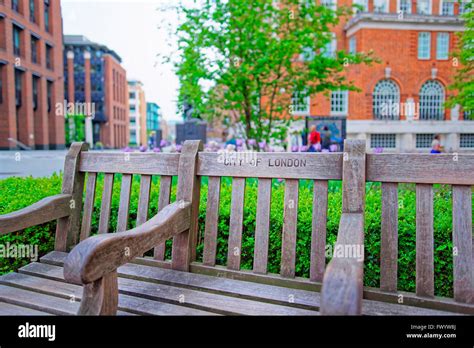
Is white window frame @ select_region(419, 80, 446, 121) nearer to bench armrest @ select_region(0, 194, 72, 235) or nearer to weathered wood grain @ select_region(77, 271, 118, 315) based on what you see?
bench armrest @ select_region(0, 194, 72, 235)

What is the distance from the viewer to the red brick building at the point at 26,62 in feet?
7.80

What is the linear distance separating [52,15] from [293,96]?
17.9 feet

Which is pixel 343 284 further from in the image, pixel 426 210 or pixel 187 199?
pixel 187 199

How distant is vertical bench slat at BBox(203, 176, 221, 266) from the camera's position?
2.11 metres

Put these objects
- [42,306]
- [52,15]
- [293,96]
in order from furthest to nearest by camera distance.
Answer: [293,96], [52,15], [42,306]

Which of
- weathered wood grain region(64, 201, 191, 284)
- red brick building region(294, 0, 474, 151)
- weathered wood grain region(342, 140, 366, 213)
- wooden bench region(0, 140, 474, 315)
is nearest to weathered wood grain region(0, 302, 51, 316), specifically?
wooden bench region(0, 140, 474, 315)

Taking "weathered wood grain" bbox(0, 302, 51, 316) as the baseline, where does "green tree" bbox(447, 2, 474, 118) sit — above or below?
above

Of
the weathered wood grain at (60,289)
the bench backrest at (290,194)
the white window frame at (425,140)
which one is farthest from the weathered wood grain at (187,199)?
the white window frame at (425,140)

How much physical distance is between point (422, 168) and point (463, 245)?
0.39 metres

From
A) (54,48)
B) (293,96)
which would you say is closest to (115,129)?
(293,96)

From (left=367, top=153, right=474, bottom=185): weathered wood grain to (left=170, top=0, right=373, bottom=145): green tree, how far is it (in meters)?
4.65

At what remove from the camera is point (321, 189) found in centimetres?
188

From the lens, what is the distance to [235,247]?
2037mm
